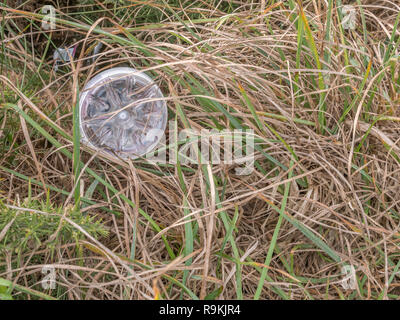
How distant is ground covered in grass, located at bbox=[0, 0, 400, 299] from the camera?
1.57 m

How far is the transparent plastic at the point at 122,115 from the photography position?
1.97 metres

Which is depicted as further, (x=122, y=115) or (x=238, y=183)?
(x=122, y=115)

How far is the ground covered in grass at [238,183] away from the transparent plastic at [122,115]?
0.20 ft

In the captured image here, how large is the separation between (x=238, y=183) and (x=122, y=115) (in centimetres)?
62

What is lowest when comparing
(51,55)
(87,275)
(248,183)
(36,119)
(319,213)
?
(87,275)

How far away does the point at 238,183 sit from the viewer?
1.81 meters

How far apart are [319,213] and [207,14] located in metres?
1.01

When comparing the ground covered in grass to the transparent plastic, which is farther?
the transparent plastic

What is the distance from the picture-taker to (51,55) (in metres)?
2.34

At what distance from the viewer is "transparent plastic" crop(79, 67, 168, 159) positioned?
1.97 meters

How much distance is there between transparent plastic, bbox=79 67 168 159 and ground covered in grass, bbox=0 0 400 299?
6 cm

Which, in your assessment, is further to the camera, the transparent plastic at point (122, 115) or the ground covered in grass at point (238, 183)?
the transparent plastic at point (122, 115)
